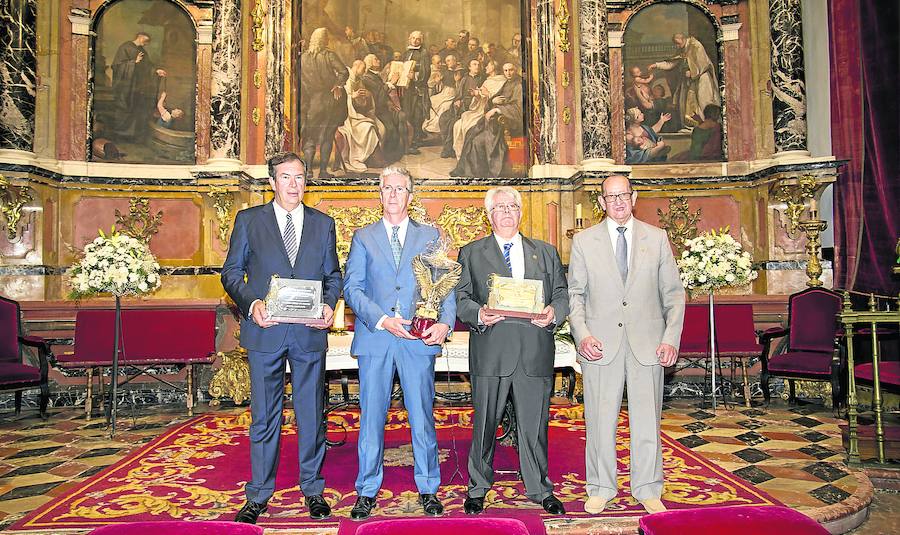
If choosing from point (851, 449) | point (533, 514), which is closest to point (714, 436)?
point (851, 449)

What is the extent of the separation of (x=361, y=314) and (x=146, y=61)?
24.6 ft

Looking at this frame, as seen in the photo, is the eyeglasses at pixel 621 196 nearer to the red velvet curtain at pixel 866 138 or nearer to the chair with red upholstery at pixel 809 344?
the chair with red upholstery at pixel 809 344

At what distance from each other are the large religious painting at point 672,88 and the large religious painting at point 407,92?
66.4 inches

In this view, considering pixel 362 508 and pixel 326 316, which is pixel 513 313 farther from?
pixel 362 508

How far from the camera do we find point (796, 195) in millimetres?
8203

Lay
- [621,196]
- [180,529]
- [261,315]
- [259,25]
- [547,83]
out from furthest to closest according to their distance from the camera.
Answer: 1. [547,83]
2. [259,25]
3. [621,196]
4. [261,315]
5. [180,529]

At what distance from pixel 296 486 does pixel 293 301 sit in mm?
1494

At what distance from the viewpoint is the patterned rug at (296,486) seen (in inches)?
140

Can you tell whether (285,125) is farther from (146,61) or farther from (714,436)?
(714,436)

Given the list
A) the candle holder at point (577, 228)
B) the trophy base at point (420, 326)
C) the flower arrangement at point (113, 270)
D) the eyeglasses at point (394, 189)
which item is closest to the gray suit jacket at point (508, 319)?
the trophy base at point (420, 326)

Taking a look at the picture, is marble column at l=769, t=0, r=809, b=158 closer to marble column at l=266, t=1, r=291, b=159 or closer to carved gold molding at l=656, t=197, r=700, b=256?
carved gold molding at l=656, t=197, r=700, b=256

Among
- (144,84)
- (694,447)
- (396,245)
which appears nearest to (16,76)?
(144,84)

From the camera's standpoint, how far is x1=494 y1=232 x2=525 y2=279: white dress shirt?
3545 mm

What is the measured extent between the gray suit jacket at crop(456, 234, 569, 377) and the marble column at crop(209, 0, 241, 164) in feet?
19.9
